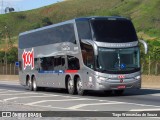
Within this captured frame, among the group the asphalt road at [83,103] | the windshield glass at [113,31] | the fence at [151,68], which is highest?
the windshield glass at [113,31]

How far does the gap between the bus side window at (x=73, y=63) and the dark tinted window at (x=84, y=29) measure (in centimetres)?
143

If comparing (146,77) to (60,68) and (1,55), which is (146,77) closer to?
(60,68)

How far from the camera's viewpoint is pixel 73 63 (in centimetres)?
2761

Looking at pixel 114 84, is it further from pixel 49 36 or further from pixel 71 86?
pixel 49 36

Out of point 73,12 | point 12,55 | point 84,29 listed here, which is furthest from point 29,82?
point 73,12

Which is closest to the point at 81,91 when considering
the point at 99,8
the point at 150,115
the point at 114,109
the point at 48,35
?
the point at 48,35

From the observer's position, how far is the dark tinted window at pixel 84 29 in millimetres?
25969

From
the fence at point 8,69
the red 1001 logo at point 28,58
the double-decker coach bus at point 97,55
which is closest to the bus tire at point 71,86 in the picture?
the double-decker coach bus at point 97,55

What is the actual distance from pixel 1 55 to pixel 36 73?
59968 millimetres

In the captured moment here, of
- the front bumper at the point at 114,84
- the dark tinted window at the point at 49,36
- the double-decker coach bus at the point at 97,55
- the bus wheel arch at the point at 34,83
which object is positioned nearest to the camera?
the front bumper at the point at 114,84

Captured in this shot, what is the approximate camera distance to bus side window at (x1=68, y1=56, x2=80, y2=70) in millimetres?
27016

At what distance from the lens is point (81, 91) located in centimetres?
2709

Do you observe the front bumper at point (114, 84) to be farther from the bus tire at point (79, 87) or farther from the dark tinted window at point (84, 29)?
the dark tinted window at point (84, 29)

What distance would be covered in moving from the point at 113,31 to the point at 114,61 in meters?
1.66
